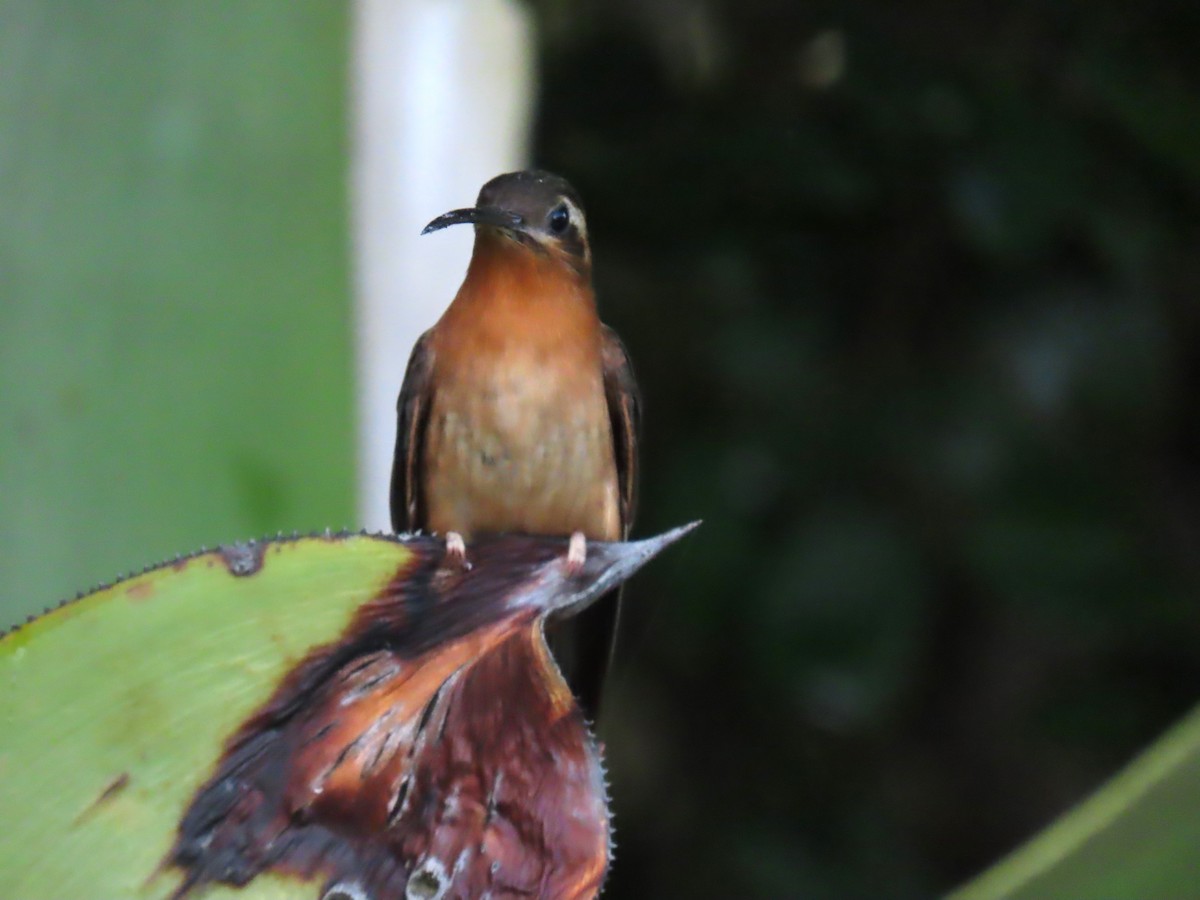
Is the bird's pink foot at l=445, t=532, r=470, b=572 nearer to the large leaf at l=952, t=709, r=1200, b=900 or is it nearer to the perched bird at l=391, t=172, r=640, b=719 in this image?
the large leaf at l=952, t=709, r=1200, b=900

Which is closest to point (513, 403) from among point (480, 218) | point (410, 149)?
point (480, 218)

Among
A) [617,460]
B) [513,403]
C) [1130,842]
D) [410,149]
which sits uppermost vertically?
[410,149]

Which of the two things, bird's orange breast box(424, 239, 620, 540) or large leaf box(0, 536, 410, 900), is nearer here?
large leaf box(0, 536, 410, 900)

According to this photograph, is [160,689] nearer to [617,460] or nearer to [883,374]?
[617,460]

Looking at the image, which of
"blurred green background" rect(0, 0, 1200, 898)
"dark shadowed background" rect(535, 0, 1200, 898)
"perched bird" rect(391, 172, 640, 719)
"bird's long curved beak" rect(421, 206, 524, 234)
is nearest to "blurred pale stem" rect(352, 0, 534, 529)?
"bird's long curved beak" rect(421, 206, 524, 234)

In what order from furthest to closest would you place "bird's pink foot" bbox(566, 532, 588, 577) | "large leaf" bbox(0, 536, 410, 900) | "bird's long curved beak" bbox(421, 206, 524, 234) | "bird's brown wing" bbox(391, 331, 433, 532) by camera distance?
"bird's brown wing" bbox(391, 331, 433, 532) < "bird's long curved beak" bbox(421, 206, 524, 234) < "bird's pink foot" bbox(566, 532, 588, 577) < "large leaf" bbox(0, 536, 410, 900)

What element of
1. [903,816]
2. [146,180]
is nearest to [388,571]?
[146,180]
